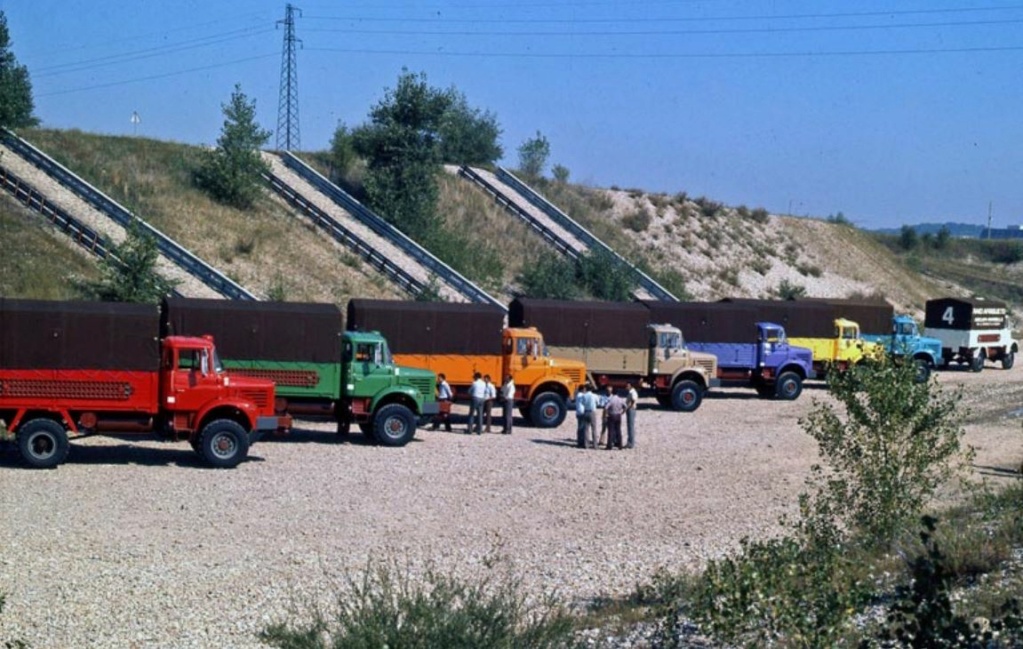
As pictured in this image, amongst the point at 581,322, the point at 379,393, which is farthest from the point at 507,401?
the point at 581,322

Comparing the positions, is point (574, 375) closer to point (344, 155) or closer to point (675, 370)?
point (675, 370)

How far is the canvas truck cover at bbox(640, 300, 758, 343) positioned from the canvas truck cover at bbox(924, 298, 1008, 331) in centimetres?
1470

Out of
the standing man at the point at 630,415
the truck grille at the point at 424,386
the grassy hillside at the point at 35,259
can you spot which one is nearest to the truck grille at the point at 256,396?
the truck grille at the point at 424,386

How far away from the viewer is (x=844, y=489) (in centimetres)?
1402

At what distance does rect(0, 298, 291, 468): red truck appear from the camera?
21828 mm

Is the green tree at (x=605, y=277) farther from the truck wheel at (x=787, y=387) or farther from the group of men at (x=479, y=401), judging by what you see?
the group of men at (x=479, y=401)

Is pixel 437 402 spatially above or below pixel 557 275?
below

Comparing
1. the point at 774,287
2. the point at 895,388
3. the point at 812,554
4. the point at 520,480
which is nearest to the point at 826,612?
the point at 812,554

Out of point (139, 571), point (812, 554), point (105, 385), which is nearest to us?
point (812, 554)

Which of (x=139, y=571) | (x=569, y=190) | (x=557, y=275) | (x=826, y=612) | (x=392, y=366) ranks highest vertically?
(x=569, y=190)

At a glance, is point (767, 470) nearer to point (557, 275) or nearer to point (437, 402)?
point (437, 402)

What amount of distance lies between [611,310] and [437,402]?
7.62m

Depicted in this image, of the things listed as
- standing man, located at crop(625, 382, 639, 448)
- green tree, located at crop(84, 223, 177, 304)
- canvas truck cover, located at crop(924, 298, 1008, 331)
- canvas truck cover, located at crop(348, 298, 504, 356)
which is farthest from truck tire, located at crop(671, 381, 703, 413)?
canvas truck cover, located at crop(924, 298, 1008, 331)

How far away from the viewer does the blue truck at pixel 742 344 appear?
120ft
